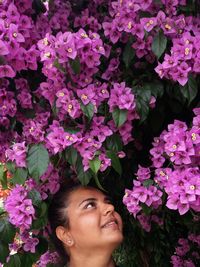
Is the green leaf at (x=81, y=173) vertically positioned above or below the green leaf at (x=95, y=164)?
below

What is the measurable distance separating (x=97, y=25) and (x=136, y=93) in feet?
1.23

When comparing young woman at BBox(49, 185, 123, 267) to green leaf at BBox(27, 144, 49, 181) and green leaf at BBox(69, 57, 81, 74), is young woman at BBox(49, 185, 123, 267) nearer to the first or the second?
green leaf at BBox(27, 144, 49, 181)

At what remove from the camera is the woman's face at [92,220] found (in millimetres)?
1447

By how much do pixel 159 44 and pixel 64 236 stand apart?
2.40ft

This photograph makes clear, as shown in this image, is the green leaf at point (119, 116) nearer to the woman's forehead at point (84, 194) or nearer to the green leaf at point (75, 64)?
the green leaf at point (75, 64)

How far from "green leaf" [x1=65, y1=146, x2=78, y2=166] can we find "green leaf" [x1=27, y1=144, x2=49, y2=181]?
5 centimetres

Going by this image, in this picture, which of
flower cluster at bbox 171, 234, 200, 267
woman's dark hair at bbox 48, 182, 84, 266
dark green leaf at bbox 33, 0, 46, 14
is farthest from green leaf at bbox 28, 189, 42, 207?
flower cluster at bbox 171, 234, 200, 267

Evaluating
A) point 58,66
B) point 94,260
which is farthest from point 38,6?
point 94,260

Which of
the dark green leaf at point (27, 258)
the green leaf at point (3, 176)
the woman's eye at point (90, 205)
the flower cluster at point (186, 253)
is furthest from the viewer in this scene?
the flower cluster at point (186, 253)

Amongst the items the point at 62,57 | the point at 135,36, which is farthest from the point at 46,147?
the point at 135,36

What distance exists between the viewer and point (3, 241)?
1.42 meters

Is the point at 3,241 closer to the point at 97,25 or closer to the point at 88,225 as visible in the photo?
the point at 88,225

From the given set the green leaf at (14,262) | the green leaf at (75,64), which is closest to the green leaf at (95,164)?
the green leaf at (75,64)

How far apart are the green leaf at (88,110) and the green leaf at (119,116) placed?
0.21ft
